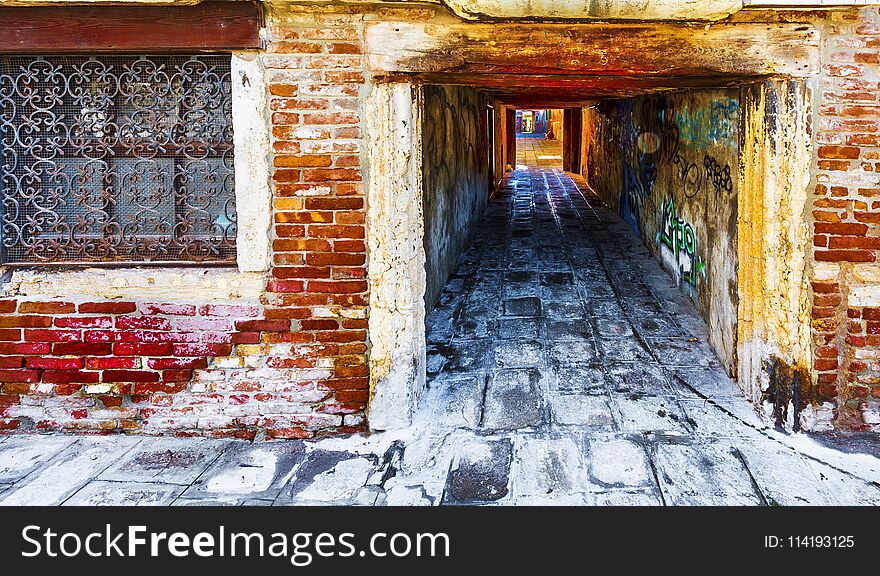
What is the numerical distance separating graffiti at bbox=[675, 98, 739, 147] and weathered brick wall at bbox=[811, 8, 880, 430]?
0.78m

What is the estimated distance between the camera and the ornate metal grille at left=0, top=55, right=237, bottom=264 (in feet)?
11.6

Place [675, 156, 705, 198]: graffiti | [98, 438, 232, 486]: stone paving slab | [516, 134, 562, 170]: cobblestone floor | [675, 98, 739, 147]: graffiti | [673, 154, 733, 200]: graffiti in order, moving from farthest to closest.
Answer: [516, 134, 562, 170]: cobblestone floor < [675, 156, 705, 198]: graffiti < [673, 154, 733, 200]: graffiti < [675, 98, 739, 147]: graffiti < [98, 438, 232, 486]: stone paving slab

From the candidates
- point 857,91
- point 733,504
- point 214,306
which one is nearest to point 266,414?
point 214,306

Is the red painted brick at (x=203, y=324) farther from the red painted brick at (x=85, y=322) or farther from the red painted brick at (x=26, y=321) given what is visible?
the red painted brick at (x=26, y=321)

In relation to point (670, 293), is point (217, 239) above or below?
above

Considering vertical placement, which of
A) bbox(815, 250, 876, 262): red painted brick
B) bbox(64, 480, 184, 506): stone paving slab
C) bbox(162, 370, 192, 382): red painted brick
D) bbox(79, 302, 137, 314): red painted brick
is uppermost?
bbox(815, 250, 876, 262): red painted brick

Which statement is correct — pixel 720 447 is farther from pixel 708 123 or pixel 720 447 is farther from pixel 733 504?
pixel 708 123

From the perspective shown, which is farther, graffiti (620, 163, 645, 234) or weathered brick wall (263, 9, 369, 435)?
graffiti (620, 163, 645, 234)

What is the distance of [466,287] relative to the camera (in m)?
6.24

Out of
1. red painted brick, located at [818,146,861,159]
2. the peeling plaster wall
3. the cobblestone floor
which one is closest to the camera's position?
red painted brick, located at [818,146,861,159]

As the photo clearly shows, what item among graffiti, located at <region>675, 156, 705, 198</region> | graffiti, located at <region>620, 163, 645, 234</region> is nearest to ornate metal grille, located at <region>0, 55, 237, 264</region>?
graffiti, located at <region>675, 156, 705, 198</region>

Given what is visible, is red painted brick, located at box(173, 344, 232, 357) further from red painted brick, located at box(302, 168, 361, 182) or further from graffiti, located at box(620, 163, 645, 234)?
graffiti, located at box(620, 163, 645, 234)

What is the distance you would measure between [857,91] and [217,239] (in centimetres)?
354

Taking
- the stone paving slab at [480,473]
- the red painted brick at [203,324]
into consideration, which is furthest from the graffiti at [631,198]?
the red painted brick at [203,324]
